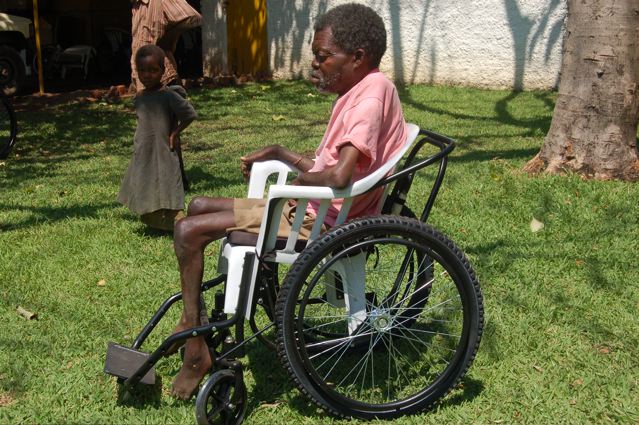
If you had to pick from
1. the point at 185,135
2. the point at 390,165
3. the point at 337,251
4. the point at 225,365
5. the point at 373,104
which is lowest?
the point at 185,135

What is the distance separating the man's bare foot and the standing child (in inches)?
92.3

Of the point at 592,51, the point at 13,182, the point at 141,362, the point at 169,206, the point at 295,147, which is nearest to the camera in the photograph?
the point at 141,362

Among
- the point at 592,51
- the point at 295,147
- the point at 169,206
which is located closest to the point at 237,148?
the point at 295,147

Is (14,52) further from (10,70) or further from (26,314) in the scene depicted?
(26,314)

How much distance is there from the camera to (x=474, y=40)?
41.9 feet

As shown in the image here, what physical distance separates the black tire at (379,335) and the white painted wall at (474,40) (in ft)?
29.7

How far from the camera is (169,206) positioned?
18.5 feet

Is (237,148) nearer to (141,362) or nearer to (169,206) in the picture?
(169,206)

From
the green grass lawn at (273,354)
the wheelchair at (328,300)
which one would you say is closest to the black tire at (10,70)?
the green grass lawn at (273,354)

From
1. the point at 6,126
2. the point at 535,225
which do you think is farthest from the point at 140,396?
the point at 6,126

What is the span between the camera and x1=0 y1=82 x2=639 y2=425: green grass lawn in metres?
3.51

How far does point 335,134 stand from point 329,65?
28 centimetres

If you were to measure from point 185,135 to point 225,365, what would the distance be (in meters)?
6.84

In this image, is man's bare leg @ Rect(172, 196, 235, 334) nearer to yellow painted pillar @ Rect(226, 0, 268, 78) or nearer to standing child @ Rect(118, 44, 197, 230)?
standing child @ Rect(118, 44, 197, 230)
